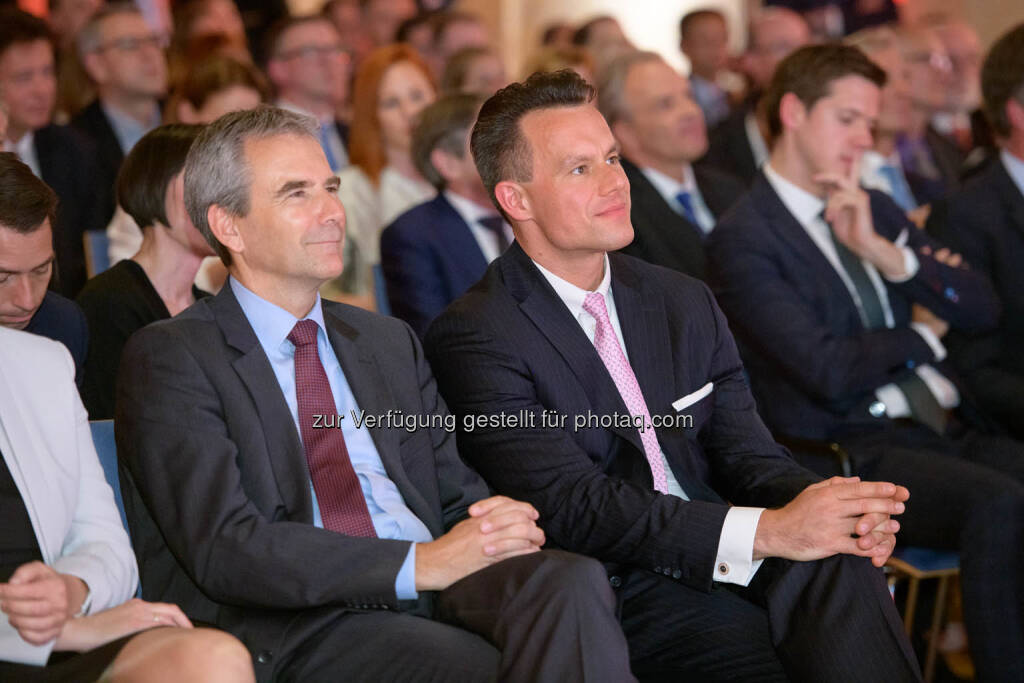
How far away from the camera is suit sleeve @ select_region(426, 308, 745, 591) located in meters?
2.28

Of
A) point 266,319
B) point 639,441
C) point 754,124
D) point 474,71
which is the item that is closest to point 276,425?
point 266,319

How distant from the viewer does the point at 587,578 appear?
1934mm

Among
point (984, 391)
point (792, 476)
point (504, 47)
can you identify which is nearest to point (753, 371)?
point (984, 391)

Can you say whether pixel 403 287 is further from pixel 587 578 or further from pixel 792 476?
pixel 587 578

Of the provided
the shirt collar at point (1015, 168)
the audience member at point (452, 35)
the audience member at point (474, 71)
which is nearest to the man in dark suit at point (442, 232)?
the audience member at point (474, 71)

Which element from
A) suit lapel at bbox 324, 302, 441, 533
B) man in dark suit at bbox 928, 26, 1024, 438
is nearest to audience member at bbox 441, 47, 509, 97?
man in dark suit at bbox 928, 26, 1024, 438

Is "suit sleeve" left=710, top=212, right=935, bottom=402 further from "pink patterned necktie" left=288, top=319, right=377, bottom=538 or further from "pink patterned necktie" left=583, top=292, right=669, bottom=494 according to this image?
"pink patterned necktie" left=288, top=319, right=377, bottom=538

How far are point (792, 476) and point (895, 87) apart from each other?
314 centimetres

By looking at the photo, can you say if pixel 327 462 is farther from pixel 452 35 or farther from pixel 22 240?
pixel 452 35

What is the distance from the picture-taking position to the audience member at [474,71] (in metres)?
5.25

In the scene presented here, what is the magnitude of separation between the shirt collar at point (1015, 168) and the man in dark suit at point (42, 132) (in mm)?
2912

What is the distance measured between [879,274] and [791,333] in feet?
1.52

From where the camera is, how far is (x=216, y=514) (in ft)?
6.72

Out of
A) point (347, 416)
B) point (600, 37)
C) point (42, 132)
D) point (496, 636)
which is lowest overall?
point (496, 636)
